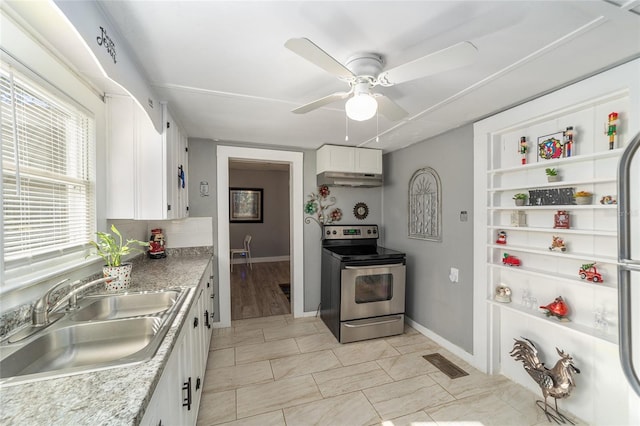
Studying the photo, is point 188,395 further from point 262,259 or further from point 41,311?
point 262,259

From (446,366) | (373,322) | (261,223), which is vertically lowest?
(446,366)

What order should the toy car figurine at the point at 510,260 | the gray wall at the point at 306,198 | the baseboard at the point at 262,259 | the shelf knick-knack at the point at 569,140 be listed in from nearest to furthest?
the shelf knick-knack at the point at 569,140, the toy car figurine at the point at 510,260, the gray wall at the point at 306,198, the baseboard at the point at 262,259

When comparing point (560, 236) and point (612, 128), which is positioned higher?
point (612, 128)

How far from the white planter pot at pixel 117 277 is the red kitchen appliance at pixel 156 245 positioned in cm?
107

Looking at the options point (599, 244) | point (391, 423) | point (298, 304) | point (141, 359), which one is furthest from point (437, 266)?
point (141, 359)

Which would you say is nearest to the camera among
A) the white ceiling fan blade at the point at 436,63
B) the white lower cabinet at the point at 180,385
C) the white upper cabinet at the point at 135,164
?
the white lower cabinet at the point at 180,385

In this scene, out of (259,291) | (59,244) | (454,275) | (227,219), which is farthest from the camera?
(259,291)

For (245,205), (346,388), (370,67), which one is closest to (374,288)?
(346,388)

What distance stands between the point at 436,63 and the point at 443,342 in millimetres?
2635

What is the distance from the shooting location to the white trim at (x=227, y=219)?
3.02 metres

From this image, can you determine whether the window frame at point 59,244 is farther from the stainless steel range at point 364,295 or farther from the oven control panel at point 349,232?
the oven control panel at point 349,232

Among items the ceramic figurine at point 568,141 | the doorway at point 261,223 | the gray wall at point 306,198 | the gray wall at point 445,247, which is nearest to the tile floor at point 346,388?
the gray wall at point 445,247

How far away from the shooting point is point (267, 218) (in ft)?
21.4

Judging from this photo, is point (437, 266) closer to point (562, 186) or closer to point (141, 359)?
point (562, 186)
